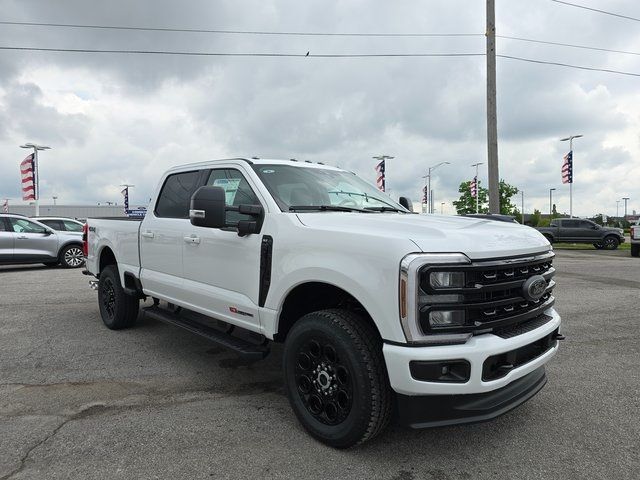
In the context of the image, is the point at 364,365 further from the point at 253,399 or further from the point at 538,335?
the point at 253,399

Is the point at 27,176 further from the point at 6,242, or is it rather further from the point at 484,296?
the point at 484,296

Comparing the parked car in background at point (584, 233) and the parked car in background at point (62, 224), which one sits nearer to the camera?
the parked car in background at point (62, 224)

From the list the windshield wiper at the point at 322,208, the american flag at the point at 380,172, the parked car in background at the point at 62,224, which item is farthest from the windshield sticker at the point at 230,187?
the american flag at the point at 380,172

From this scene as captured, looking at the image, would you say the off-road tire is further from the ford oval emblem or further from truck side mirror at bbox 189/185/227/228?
the ford oval emblem

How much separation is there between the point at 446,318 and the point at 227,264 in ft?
6.32

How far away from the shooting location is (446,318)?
264 centimetres

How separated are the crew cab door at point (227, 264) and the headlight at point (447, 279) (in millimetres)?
1453

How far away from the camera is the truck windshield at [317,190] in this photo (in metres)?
3.85

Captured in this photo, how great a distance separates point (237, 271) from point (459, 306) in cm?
184

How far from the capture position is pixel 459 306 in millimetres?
2621

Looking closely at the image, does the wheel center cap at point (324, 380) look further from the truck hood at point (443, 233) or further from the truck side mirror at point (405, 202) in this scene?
the truck side mirror at point (405, 202)

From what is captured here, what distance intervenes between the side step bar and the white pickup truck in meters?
0.02

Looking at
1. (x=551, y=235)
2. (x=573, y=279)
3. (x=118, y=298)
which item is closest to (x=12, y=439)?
(x=118, y=298)

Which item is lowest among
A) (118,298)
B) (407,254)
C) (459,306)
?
(118,298)
